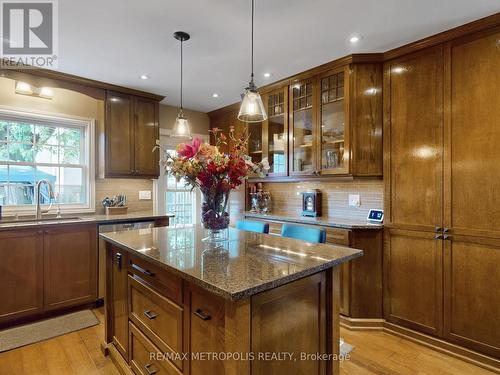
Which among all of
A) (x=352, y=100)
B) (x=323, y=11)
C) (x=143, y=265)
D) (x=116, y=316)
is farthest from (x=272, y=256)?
(x=352, y=100)

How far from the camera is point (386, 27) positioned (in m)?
2.27

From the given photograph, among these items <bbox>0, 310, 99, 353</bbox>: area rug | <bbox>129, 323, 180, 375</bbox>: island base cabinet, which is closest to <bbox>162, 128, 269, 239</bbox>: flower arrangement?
<bbox>129, 323, 180, 375</bbox>: island base cabinet

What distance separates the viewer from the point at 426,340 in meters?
2.41

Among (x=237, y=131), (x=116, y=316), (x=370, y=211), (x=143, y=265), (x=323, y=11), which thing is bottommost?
(x=116, y=316)

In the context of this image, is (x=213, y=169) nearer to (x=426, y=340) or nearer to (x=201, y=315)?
(x=201, y=315)

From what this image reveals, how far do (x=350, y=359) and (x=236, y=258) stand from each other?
146 cm

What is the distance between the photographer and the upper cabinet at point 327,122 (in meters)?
2.79

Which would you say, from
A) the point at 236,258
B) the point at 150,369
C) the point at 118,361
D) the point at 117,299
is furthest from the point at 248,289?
the point at 118,361

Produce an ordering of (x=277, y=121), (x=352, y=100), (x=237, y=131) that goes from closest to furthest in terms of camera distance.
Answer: (x=352, y=100) → (x=277, y=121) → (x=237, y=131)

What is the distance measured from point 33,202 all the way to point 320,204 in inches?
133

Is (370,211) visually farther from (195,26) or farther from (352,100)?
(195,26)

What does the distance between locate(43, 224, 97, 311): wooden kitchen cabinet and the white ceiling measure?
5.81 ft

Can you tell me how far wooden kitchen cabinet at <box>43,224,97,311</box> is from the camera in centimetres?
284

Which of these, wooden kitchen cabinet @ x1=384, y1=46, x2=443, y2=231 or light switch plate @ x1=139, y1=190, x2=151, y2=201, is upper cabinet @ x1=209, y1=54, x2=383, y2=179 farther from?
light switch plate @ x1=139, y1=190, x2=151, y2=201
